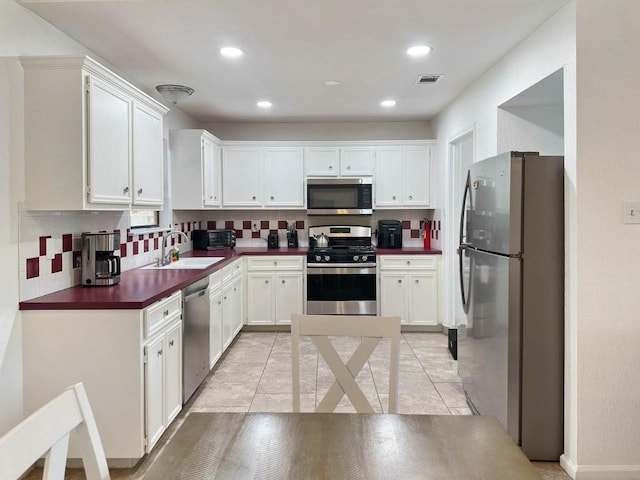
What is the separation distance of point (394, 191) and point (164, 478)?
4.82m

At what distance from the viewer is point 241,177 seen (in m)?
5.57

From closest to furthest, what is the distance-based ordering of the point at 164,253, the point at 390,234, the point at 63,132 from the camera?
the point at 63,132 < the point at 164,253 < the point at 390,234

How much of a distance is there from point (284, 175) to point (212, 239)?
45.2 inches

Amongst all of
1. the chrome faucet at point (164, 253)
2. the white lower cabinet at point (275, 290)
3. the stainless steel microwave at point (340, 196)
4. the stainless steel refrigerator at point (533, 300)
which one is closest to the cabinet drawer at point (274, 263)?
the white lower cabinet at point (275, 290)

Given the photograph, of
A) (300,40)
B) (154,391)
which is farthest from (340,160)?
(154,391)

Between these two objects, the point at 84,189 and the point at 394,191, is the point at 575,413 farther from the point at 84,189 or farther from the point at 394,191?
the point at 394,191

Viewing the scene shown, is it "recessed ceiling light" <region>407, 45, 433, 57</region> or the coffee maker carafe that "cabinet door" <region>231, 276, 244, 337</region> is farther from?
"recessed ceiling light" <region>407, 45, 433, 57</region>

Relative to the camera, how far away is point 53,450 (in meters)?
0.96

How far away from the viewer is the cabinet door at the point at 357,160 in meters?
5.54

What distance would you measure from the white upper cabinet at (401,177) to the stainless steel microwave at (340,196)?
0.16m

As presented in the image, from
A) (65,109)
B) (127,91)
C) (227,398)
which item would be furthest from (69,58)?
(227,398)

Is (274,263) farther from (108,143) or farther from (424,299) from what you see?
(108,143)

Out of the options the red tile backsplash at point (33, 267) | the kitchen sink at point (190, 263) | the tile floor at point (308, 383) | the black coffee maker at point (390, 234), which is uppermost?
the black coffee maker at point (390, 234)

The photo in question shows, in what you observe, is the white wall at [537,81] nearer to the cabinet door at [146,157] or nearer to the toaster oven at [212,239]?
the cabinet door at [146,157]
